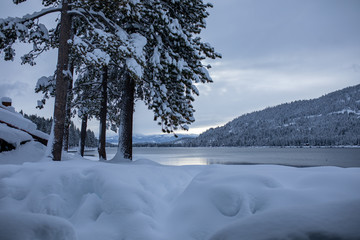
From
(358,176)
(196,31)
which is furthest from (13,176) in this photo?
(196,31)

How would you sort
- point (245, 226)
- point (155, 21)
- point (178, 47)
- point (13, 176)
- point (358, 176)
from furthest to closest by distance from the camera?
point (178, 47) → point (155, 21) → point (13, 176) → point (358, 176) → point (245, 226)

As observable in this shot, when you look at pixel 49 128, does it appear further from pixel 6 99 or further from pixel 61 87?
pixel 61 87

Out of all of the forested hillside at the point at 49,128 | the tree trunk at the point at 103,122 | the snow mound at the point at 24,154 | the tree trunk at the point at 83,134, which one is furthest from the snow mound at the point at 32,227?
the forested hillside at the point at 49,128

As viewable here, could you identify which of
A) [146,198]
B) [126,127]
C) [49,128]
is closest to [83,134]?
[126,127]

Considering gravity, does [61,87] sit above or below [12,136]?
above

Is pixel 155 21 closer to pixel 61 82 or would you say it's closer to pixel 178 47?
pixel 178 47

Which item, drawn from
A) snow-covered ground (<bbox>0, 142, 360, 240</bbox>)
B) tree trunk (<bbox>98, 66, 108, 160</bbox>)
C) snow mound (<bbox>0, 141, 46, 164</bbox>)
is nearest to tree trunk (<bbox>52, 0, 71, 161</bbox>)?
snow mound (<bbox>0, 141, 46, 164</bbox>)

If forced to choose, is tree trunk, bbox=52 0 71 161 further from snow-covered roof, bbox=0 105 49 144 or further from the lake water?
the lake water

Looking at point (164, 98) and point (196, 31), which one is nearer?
point (164, 98)

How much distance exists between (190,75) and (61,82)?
5368 millimetres

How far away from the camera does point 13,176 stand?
202 inches

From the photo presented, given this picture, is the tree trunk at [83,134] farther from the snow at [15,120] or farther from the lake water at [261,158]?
the snow at [15,120]

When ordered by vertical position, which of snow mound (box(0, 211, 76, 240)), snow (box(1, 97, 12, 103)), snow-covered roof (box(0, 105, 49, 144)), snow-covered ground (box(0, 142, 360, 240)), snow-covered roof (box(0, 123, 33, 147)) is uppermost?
snow (box(1, 97, 12, 103))

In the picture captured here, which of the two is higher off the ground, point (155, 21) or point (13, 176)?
point (155, 21)
